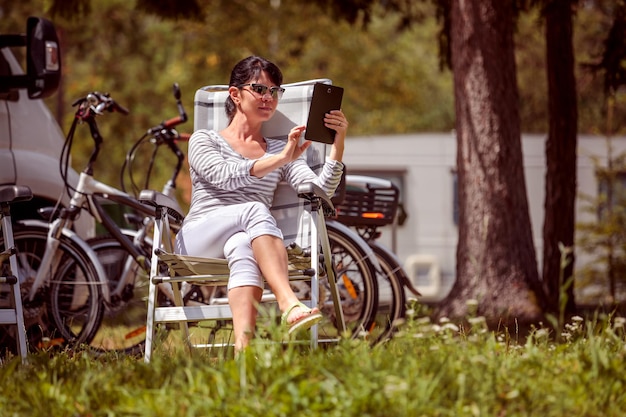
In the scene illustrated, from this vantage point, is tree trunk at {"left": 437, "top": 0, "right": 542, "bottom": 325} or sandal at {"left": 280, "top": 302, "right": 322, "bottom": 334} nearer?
sandal at {"left": 280, "top": 302, "right": 322, "bottom": 334}

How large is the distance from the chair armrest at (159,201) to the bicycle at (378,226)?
3.40 ft

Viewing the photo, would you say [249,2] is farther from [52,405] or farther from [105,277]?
[52,405]

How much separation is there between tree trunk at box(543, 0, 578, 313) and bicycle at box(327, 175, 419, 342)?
266 centimetres

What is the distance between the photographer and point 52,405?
3.44 m

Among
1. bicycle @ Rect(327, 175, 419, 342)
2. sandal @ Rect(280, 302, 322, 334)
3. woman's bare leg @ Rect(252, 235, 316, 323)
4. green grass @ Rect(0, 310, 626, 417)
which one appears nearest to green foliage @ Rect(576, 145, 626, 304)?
bicycle @ Rect(327, 175, 419, 342)

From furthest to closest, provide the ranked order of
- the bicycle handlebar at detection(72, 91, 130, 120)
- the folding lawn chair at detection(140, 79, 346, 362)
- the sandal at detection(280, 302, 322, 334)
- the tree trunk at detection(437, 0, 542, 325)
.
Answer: the tree trunk at detection(437, 0, 542, 325)
the bicycle handlebar at detection(72, 91, 130, 120)
the folding lawn chair at detection(140, 79, 346, 362)
the sandal at detection(280, 302, 322, 334)

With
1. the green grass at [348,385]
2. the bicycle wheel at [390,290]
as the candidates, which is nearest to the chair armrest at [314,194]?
the bicycle wheel at [390,290]

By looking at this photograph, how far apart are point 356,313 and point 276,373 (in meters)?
2.69

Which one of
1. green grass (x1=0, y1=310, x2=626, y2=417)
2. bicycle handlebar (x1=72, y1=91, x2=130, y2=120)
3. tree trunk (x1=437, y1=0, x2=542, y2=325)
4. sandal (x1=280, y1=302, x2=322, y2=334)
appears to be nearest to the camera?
green grass (x1=0, y1=310, x2=626, y2=417)

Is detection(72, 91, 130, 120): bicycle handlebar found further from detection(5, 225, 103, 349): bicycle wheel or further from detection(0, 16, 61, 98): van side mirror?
detection(5, 225, 103, 349): bicycle wheel

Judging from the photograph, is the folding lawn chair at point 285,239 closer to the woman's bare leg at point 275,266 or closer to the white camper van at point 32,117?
the woman's bare leg at point 275,266

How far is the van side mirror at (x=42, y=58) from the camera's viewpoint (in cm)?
605

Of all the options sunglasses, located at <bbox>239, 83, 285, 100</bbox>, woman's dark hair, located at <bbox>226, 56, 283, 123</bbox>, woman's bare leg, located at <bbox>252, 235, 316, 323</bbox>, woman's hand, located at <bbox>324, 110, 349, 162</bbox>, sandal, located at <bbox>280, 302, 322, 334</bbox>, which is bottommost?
sandal, located at <bbox>280, 302, 322, 334</bbox>

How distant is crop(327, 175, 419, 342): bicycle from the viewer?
19.5 ft
